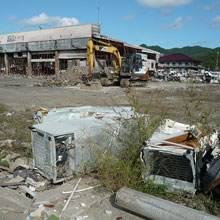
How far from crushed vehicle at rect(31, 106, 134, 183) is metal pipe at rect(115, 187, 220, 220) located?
0.91 metres

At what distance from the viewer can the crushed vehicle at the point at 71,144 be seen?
3402 millimetres

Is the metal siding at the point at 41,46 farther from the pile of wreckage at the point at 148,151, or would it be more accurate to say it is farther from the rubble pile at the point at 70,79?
the pile of wreckage at the point at 148,151

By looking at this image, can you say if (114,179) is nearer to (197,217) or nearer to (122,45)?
(197,217)

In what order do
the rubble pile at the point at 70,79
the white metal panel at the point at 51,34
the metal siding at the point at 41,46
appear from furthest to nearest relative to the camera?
the metal siding at the point at 41,46 → the white metal panel at the point at 51,34 → the rubble pile at the point at 70,79

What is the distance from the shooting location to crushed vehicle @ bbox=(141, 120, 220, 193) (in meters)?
2.97

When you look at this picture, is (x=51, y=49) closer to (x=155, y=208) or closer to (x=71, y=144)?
(x=71, y=144)

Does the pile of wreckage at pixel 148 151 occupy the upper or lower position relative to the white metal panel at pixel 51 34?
lower

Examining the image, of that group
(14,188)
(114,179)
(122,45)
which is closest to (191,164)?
(114,179)

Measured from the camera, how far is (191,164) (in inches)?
116

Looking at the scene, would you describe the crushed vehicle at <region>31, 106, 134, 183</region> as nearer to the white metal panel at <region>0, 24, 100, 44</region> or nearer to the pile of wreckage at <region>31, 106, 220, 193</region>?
the pile of wreckage at <region>31, 106, 220, 193</region>

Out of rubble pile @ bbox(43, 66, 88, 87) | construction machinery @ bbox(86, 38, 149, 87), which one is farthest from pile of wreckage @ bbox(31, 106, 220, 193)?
rubble pile @ bbox(43, 66, 88, 87)

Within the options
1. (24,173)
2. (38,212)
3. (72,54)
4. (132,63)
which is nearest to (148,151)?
(38,212)

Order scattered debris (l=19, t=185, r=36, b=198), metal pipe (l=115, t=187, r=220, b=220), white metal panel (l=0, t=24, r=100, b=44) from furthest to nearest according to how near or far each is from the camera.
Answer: white metal panel (l=0, t=24, r=100, b=44) < scattered debris (l=19, t=185, r=36, b=198) < metal pipe (l=115, t=187, r=220, b=220)

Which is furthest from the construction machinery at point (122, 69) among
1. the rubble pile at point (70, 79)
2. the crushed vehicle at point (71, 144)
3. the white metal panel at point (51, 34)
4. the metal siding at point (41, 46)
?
the crushed vehicle at point (71, 144)
